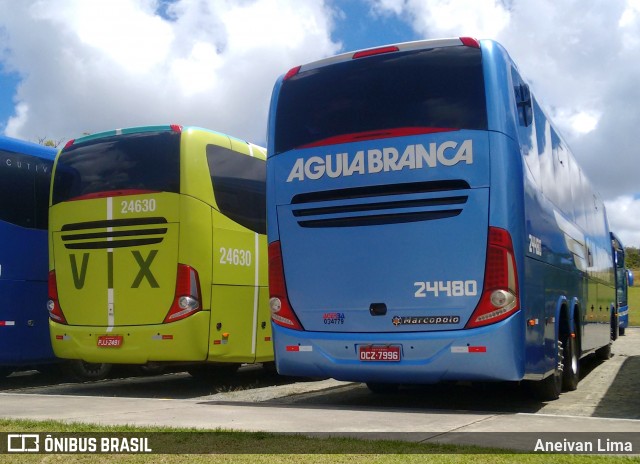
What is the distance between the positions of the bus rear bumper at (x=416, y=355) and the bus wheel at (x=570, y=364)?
271 cm

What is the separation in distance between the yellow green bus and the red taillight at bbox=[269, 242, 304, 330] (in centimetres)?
177

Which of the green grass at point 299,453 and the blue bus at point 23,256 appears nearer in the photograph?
the green grass at point 299,453

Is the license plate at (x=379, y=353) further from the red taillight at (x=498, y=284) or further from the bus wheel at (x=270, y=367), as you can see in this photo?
the bus wheel at (x=270, y=367)

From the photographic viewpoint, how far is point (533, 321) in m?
9.06

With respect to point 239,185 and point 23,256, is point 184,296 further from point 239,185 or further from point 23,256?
point 23,256

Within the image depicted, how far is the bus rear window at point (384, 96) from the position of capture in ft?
29.4

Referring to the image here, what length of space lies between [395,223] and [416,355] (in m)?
1.41

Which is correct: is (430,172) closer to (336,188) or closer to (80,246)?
(336,188)

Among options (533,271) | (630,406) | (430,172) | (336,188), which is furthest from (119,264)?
(630,406)

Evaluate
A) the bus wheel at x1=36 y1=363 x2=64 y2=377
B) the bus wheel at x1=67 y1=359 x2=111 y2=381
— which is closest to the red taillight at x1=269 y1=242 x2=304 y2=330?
the bus wheel at x1=67 y1=359 x2=111 y2=381

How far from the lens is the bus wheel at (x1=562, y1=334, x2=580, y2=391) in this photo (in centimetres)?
1108

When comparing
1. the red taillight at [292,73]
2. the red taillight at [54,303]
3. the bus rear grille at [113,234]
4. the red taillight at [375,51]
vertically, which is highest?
the red taillight at [375,51]

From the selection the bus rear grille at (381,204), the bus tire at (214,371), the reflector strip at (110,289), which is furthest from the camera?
the bus tire at (214,371)

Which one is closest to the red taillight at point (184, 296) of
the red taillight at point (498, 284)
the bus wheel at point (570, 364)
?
the red taillight at point (498, 284)
